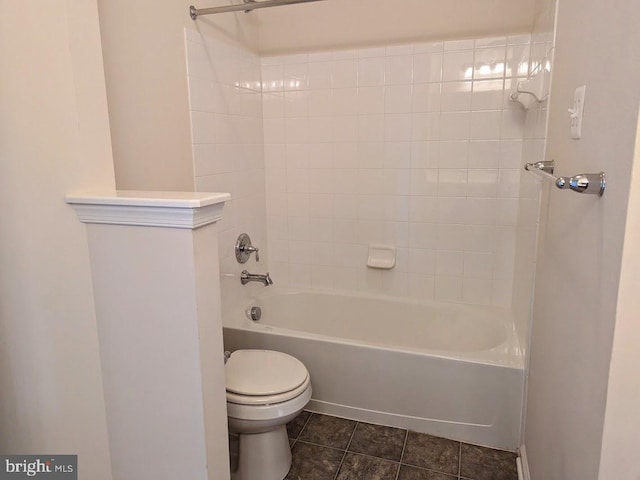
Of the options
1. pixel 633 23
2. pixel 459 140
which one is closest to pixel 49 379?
pixel 633 23

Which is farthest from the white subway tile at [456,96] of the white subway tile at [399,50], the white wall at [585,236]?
the white wall at [585,236]

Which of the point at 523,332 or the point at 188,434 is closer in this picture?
the point at 188,434

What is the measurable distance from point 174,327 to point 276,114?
1832 millimetres

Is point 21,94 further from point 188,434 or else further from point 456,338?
point 456,338

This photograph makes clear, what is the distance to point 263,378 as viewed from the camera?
5.62 ft

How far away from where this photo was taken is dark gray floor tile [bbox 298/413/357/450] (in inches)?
77.9

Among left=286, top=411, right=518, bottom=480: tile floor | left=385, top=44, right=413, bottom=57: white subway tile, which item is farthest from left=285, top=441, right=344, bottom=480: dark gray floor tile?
left=385, top=44, right=413, bottom=57: white subway tile

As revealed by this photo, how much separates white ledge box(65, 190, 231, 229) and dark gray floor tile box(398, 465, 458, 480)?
1.32 m

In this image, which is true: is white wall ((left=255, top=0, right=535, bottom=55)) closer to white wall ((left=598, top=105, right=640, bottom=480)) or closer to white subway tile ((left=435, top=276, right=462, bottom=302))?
white subway tile ((left=435, top=276, right=462, bottom=302))

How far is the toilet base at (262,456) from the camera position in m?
1.72

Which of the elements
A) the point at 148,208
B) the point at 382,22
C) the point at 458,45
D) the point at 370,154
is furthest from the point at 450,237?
the point at 148,208

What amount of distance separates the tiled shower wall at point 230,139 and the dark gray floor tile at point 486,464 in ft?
4.50

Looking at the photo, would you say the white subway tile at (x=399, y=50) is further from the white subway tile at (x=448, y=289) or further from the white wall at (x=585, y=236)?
the white subway tile at (x=448, y=289)

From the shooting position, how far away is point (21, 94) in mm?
1105
